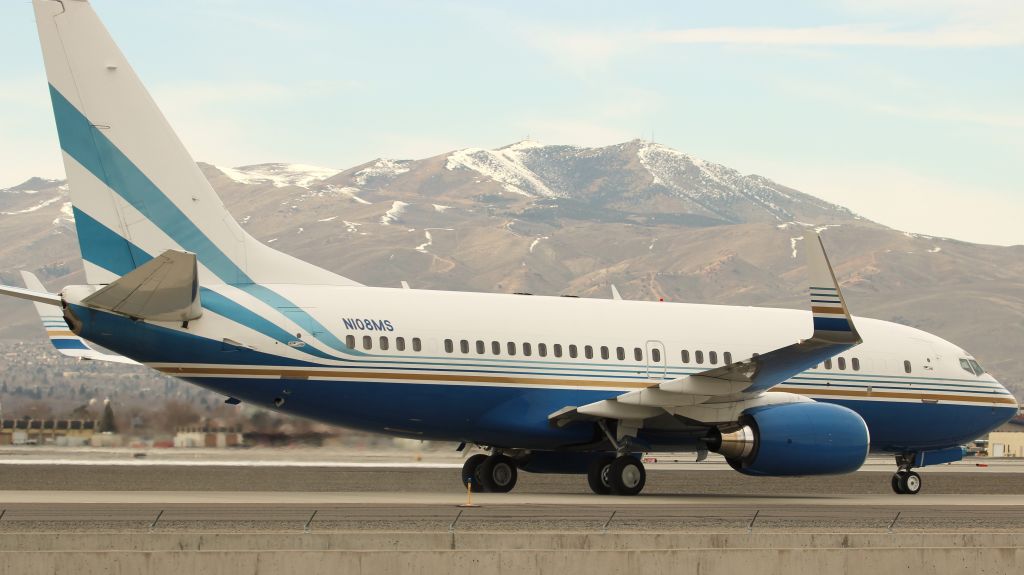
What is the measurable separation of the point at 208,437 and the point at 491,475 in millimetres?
11756

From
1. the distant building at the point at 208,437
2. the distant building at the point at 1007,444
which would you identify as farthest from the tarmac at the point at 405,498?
the distant building at the point at 1007,444

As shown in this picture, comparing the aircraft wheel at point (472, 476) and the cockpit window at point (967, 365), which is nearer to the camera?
the aircraft wheel at point (472, 476)

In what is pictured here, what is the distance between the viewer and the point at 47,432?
144 ft

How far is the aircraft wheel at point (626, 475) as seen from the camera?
2884cm

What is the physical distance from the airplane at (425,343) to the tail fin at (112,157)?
0.03 metres

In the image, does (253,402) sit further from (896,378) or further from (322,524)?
(896,378)

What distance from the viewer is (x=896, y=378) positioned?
108ft

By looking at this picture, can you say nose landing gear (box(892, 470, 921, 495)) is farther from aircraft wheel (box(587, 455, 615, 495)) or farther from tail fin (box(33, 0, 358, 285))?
tail fin (box(33, 0, 358, 285))

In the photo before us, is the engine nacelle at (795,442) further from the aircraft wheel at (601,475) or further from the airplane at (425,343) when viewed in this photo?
the aircraft wheel at (601,475)

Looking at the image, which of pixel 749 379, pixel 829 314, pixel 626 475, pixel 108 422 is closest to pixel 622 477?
pixel 626 475

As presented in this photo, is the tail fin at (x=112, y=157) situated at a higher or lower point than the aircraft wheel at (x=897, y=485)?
higher

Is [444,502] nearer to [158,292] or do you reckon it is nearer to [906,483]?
[158,292]

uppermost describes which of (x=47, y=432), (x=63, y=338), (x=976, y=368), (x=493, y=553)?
(x=63, y=338)

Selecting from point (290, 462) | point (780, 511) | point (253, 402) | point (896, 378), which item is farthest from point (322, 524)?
point (290, 462)
